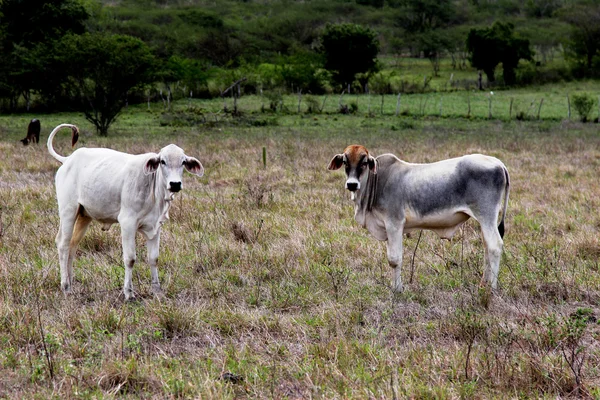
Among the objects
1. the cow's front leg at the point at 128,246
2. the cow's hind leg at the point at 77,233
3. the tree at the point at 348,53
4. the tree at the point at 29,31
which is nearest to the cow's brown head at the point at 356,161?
the cow's front leg at the point at 128,246

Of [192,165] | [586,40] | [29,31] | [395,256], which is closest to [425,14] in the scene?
[586,40]

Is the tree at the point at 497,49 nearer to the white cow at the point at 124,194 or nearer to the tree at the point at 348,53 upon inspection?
the tree at the point at 348,53

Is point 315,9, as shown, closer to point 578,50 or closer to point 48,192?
point 578,50

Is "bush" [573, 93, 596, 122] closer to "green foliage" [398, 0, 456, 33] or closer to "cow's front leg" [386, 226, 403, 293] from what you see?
"cow's front leg" [386, 226, 403, 293]

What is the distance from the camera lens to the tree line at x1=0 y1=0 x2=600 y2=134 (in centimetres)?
2791

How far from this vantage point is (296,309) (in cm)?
591

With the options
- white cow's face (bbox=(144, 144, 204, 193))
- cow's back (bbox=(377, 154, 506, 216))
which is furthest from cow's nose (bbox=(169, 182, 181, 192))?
cow's back (bbox=(377, 154, 506, 216))

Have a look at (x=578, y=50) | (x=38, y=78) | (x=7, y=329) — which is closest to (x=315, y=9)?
(x=578, y=50)

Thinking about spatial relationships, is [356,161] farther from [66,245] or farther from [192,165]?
[66,245]

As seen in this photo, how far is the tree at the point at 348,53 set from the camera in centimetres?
4647

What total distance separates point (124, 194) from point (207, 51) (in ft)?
184

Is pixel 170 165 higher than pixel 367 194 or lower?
higher

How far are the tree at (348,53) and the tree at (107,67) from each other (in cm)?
2041

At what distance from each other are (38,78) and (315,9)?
204 ft
